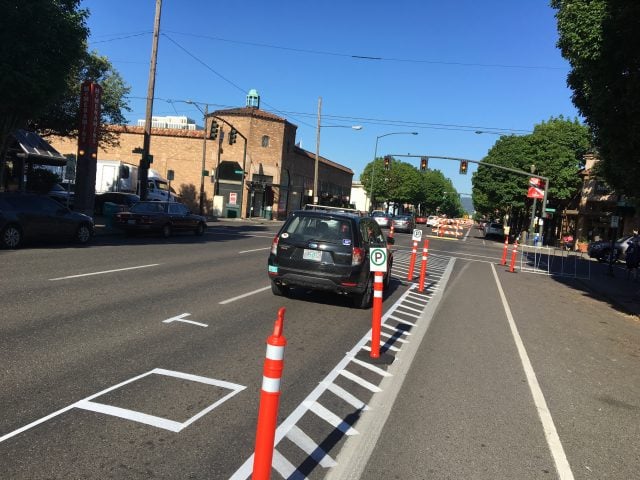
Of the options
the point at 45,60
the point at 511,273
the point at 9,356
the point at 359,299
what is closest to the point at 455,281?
the point at 511,273

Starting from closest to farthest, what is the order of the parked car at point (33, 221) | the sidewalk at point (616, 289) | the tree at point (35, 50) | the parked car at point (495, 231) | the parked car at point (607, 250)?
1. the sidewalk at point (616, 289)
2. the parked car at point (33, 221)
3. the tree at point (35, 50)
4. the parked car at point (607, 250)
5. the parked car at point (495, 231)

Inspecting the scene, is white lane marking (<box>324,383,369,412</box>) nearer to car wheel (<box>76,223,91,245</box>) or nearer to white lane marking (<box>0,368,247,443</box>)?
white lane marking (<box>0,368,247,443</box>)

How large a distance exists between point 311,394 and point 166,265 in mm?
8443

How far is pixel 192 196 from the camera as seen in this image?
47.6 meters

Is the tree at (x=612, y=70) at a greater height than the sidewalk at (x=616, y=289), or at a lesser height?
greater

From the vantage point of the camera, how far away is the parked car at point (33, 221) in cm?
1346

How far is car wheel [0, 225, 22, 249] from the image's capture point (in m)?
13.3

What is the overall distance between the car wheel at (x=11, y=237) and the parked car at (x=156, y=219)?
590 cm

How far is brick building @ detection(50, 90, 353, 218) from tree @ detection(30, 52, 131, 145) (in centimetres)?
1057

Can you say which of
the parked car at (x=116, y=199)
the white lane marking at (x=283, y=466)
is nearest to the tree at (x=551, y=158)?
the parked car at (x=116, y=199)

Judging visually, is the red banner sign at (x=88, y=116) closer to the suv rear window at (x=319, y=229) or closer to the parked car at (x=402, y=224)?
the suv rear window at (x=319, y=229)

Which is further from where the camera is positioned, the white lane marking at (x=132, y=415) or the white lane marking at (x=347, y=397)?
the white lane marking at (x=347, y=397)

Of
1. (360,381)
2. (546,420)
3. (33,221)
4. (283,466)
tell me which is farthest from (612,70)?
(33,221)

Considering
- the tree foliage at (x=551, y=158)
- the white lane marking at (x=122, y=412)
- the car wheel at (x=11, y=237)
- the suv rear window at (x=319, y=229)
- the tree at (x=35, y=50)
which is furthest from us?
the tree foliage at (x=551, y=158)
